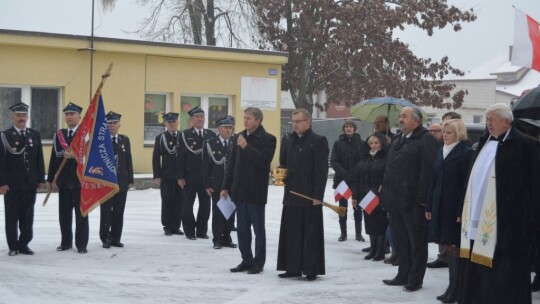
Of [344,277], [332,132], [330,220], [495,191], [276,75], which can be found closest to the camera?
[495,191]

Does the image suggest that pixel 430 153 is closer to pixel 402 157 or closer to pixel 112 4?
pixel 402 157

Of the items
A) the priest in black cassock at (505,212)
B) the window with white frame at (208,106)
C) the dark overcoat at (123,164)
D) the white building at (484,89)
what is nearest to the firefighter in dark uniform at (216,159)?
the dark overcoat at (123,164)

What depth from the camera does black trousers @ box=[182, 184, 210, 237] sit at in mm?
14203

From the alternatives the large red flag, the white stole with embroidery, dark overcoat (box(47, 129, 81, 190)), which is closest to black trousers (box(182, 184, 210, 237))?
the large red flag

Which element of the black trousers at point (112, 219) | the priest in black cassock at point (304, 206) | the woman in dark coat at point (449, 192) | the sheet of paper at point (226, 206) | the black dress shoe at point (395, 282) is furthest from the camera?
the black trousers at point (112, 219)

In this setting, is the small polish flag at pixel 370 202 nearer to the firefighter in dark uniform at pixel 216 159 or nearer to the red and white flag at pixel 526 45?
the firefighter in dark uniform at pixel 216 159

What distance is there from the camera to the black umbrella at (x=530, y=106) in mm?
9906

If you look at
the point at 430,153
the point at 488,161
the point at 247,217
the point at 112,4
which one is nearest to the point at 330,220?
the point at 247,217

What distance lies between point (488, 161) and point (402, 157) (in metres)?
2.05

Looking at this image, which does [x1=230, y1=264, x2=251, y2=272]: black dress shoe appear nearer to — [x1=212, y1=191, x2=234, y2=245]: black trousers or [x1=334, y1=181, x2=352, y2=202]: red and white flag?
[x1=212, y1=191, x2=234, y2=245]: black trousers

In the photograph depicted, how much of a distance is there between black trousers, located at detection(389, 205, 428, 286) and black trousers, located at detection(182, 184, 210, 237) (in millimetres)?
4740

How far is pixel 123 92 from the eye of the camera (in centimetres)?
2538

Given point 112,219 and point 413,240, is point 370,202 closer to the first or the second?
point 413,240

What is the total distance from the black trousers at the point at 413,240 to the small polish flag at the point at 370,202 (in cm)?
196
